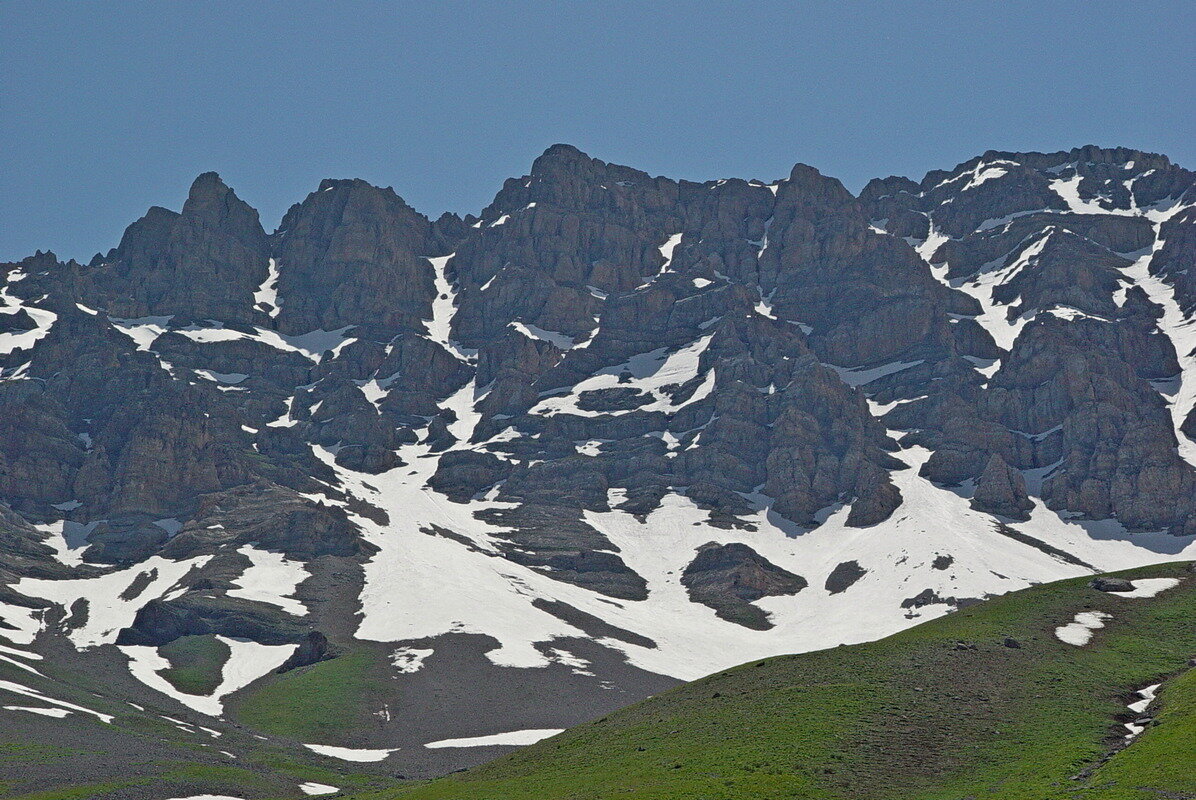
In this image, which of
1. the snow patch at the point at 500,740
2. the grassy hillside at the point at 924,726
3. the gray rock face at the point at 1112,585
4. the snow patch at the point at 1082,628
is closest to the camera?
the grassy hillside at the point at 924,726

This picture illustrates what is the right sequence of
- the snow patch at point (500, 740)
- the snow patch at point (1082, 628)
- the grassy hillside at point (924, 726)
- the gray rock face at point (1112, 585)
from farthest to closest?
1. the snow patch at point (500, 740)
2. the gray rock face at point (1112, 585)
3. the snow patch at point (1082, 628)
4. the grassy hillside at point (924, 726)

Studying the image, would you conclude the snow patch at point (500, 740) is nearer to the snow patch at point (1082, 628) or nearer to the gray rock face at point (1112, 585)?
the gray rock face at point (1112, 585)

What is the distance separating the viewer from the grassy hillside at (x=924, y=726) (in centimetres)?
5828

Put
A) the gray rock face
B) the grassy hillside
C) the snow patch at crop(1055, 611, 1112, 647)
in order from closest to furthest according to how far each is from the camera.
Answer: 1. the grassy hillside
2. the snow patch at crop(1055, 611, 1112, 647)
3. the gray rock face

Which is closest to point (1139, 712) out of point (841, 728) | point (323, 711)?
point (841, 728)

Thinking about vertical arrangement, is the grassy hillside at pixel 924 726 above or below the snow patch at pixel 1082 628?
below

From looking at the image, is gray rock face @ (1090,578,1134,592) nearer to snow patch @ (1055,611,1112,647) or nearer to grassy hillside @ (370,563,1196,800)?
grassy hillside @ (370,563,1196,800)

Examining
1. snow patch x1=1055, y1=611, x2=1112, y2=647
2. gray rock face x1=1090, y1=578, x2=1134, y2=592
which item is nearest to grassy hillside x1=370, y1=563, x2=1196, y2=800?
snow patch x1=1055, y1=611, x2=1112, y2=647

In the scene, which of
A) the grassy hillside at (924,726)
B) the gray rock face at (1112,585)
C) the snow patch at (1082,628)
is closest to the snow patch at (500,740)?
the grassy hillside at (924,726)

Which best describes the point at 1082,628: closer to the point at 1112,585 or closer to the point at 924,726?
the point at 1112,585

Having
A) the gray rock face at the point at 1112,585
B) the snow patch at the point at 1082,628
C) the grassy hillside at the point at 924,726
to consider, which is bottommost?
the grassy hillside at the point at 924,726

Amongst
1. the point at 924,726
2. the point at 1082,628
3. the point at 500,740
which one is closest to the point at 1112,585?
the point at 1082,628

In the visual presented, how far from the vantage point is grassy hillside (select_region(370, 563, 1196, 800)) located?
191ft

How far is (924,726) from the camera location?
220 feet
